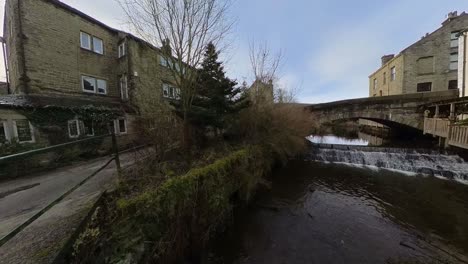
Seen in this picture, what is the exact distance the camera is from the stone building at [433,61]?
18500 mm

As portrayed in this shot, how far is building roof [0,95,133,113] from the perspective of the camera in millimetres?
7820

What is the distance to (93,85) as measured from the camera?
11.9 meters

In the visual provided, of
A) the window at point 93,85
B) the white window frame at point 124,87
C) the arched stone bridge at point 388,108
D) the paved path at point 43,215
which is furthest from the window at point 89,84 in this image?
the arched stone bridge at point 388,108

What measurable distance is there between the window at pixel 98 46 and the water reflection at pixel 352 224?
13320 millimetres

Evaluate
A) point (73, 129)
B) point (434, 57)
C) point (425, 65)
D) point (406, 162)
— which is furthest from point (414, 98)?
point (73, 129)

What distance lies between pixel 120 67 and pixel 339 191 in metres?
14.9

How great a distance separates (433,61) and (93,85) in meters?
30.1

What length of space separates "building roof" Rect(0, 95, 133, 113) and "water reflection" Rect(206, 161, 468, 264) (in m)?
9.58

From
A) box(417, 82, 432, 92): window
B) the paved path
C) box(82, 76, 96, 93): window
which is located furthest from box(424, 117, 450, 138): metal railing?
box(82, 76, 96, 93): window

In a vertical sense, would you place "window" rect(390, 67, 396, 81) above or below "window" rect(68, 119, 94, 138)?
above

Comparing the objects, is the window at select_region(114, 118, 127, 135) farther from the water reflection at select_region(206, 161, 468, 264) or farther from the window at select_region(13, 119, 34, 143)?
the water reflection at select_region(206, 161, 468, 264)

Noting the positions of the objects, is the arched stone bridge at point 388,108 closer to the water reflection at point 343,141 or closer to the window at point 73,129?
the water reflection at point 343,141

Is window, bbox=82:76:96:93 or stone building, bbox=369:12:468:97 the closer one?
window, bbox=82:76:96:93

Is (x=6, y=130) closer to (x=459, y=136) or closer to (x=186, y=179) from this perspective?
(x=186, y=179)
